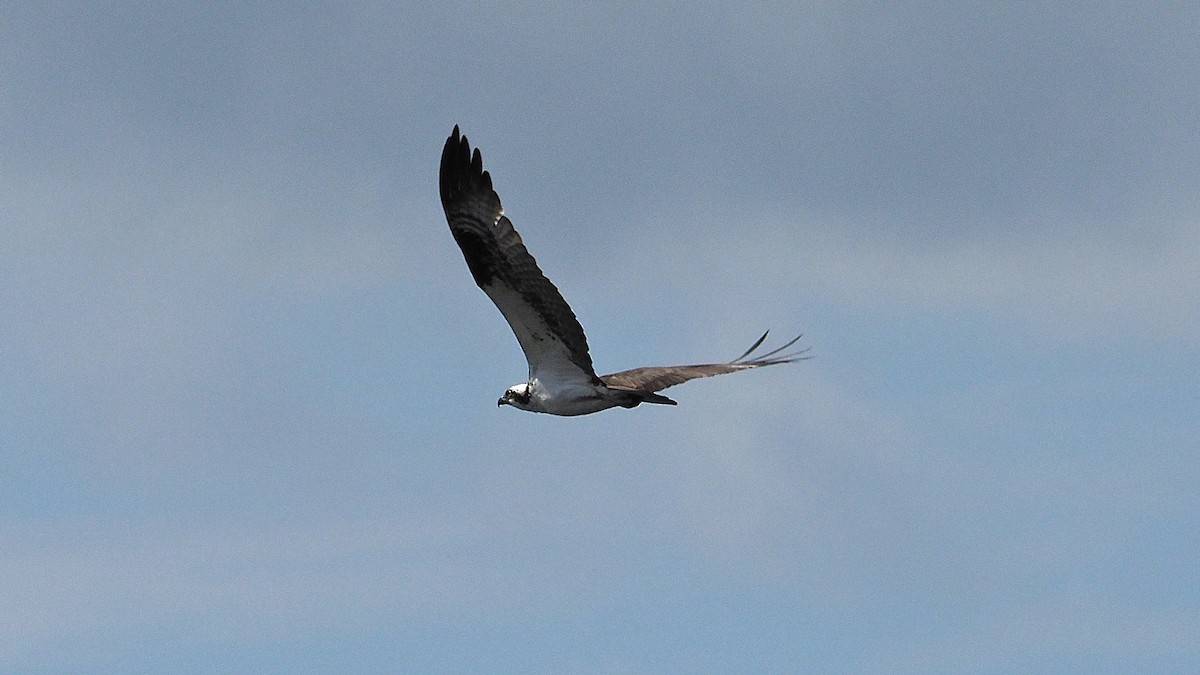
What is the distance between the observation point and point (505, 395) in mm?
35562

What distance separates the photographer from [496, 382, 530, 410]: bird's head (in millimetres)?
34906

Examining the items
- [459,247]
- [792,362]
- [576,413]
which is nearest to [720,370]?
[792,362]

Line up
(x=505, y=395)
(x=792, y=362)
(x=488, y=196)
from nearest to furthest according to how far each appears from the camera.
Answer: (x=488, y=196) → (x=505, y=395) → (x=792, y=362)

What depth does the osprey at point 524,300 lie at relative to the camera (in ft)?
108

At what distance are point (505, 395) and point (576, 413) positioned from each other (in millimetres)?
1459

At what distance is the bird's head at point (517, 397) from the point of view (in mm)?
34906

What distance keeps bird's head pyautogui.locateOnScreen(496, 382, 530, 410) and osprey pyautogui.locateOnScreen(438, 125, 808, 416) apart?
17 mm

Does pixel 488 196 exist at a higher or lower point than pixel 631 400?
higher

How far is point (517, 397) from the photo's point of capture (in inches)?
1383

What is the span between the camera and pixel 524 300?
1307 inches

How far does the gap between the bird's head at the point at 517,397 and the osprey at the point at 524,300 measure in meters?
0.02

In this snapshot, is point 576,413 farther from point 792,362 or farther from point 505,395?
point 792,362

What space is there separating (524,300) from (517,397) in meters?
2.52

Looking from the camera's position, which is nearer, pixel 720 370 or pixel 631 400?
pixel 631 400
